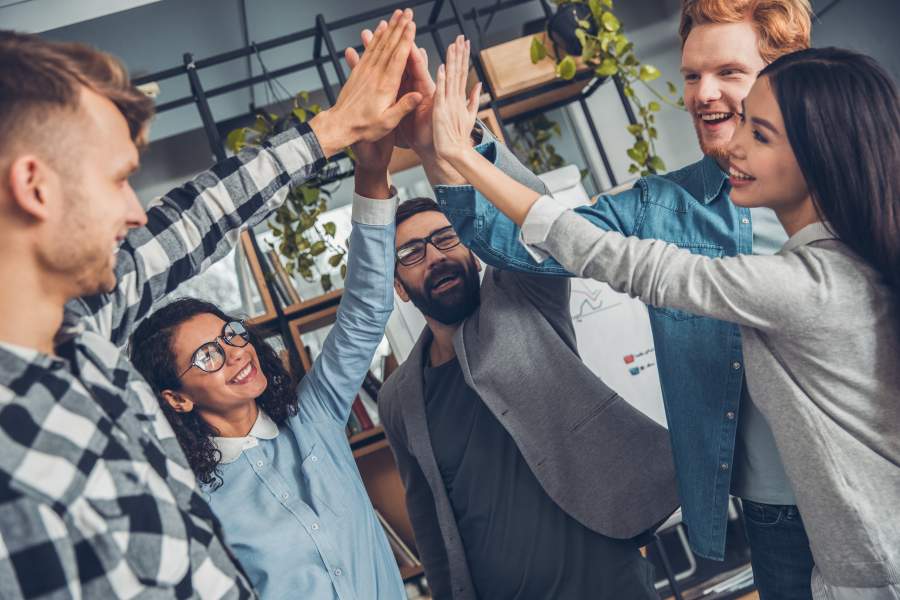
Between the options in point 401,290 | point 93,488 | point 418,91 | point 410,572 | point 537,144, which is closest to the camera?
point 93,488

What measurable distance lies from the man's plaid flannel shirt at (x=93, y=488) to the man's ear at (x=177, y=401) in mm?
684

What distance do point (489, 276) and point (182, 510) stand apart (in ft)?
3.66

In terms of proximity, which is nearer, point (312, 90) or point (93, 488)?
point (93, 488)

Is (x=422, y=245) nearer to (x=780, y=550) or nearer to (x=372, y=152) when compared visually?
(x=372, y=152)

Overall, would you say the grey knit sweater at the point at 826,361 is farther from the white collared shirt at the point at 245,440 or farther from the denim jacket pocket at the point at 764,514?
the white collared shirt at the point at 245,440

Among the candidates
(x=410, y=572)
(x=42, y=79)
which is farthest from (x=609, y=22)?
(x=42, y=79)

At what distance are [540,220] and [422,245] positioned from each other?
871 millimetres

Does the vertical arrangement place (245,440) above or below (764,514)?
above

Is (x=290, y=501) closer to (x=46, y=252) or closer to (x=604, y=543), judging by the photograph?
(x=604, y=543)

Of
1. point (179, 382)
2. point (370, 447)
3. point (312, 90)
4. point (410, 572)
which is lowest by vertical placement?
point (410, 572)

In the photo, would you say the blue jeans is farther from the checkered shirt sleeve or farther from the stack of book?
the stack of book

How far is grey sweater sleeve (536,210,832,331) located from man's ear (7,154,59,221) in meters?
0.68

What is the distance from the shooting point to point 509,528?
1720 mm

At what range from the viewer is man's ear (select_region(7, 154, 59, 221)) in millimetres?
805
